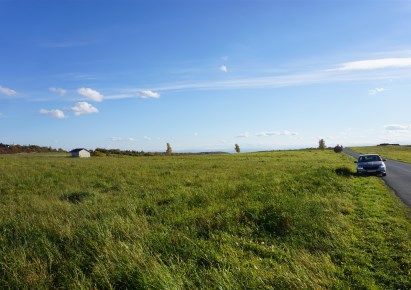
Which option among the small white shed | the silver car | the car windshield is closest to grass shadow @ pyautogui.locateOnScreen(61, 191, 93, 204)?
the silver car

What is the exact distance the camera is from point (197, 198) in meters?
12.3

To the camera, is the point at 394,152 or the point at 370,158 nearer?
the point at 370,158

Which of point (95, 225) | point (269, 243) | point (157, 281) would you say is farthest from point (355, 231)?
point (95, 225)

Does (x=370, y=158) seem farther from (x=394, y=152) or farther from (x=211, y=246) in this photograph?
(x=394, y=152)

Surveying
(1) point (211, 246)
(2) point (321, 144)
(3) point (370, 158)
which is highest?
(2) point (321, 144)

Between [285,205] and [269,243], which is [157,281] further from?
[285,205]

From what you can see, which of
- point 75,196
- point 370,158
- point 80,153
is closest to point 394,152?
point 370,158

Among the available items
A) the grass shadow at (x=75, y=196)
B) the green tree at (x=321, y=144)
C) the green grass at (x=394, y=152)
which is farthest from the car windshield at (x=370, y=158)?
the green tree at (x=321, y=144)

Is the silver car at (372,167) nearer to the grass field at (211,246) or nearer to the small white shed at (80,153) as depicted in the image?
the grass field at (211,246)

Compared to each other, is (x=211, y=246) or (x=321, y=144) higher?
(x=321, y=144)

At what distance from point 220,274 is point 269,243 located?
2.30m

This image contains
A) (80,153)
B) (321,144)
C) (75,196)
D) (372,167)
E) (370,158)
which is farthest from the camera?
(321,144)

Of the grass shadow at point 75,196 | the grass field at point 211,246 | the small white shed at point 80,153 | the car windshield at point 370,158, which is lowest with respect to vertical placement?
the grass field at point 211,246

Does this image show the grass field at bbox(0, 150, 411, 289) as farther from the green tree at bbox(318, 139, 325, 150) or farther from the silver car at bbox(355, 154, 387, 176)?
the green tree at bbox(318, 139, 325, 150)
